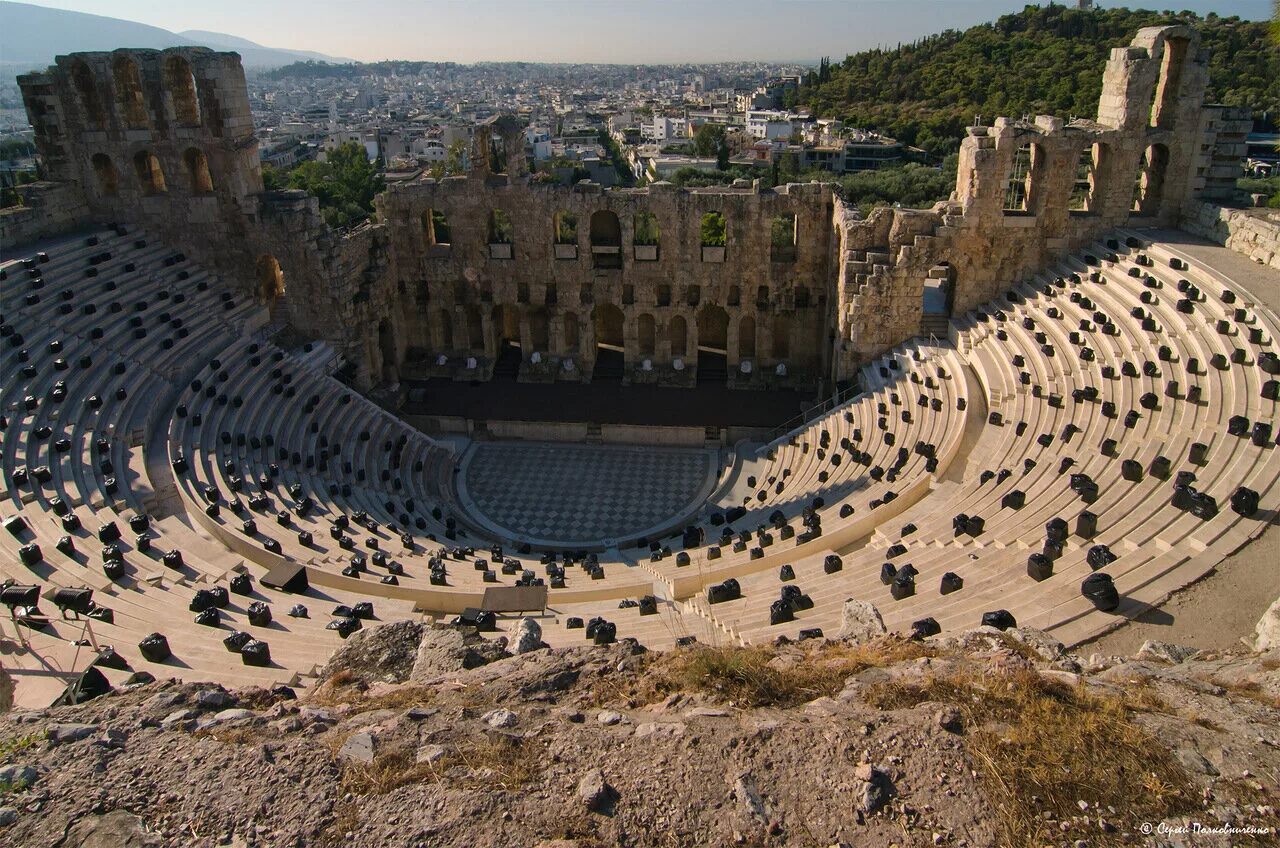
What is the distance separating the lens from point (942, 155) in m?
92.7

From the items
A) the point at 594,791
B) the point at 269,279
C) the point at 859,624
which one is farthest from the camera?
the point at 269,279

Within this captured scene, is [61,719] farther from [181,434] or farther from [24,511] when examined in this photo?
[181,434]

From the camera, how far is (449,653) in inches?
539

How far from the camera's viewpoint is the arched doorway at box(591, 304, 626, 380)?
36.3 m

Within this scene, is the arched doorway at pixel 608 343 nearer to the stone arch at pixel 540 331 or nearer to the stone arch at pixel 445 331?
the stone arch at pixel 540 331

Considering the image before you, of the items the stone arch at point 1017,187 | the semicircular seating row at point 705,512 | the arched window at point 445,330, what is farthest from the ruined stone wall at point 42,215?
the stone arch at point 1017,187

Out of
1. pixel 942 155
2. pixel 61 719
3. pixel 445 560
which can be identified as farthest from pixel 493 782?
pixel 942 155

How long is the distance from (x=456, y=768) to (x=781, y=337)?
2910 cm

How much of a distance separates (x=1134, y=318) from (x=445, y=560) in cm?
1995

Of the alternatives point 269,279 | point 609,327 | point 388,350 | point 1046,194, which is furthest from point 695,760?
point 609,327

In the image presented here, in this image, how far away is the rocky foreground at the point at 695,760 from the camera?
838cm

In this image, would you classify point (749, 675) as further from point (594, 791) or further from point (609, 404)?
point (609, 404)

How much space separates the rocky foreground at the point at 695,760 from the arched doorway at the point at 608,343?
2539 centimetres

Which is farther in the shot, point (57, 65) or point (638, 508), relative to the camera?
point (57, 65)
